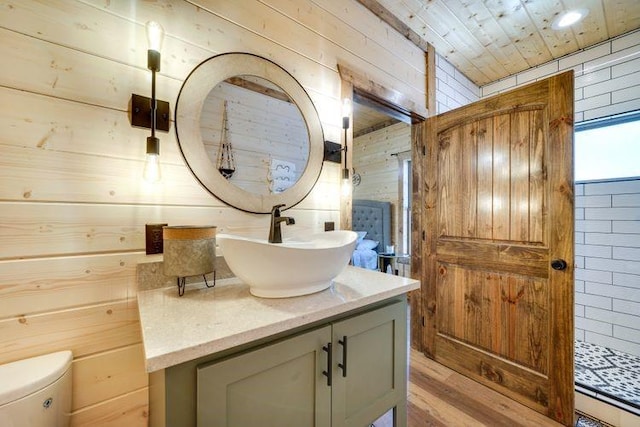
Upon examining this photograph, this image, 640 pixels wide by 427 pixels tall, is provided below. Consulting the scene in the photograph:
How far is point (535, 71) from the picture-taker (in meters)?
2.54

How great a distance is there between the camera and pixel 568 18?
1.90 metres

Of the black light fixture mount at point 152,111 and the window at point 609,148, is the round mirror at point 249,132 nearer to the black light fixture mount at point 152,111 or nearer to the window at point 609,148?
the black light fixture mount at point 152,111

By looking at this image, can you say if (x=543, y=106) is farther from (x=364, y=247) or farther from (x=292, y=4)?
(x=364, y=247)

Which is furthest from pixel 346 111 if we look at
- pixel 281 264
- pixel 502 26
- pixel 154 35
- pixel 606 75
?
pixel 606 75

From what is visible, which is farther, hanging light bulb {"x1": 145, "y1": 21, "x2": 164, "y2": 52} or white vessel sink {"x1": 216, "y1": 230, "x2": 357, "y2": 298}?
hanging light bulb {"x1": 145, "y1": 21, "x2": 164, "y2": 52}

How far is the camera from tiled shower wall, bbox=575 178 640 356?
209cm

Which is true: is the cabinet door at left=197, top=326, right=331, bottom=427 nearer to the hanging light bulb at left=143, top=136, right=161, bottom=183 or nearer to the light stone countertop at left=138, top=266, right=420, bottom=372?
the light stone countertop at left=138, top=266, right=420, bottom=372

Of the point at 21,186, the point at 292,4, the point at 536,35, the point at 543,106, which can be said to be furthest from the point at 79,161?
the point at 536,35

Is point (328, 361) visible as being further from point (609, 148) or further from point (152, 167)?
point (609, 148)

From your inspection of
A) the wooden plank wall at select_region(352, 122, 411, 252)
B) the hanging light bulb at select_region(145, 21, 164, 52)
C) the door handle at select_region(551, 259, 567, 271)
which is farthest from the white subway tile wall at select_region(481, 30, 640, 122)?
the hanging light bulb at select_region(145, 21, 164, 52)

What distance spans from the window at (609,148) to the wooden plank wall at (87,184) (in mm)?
3040

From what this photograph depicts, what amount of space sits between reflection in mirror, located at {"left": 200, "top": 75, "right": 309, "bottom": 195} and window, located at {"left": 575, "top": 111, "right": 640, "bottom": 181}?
2.60 metres

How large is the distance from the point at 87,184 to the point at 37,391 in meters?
0.59

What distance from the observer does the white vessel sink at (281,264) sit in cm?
78
